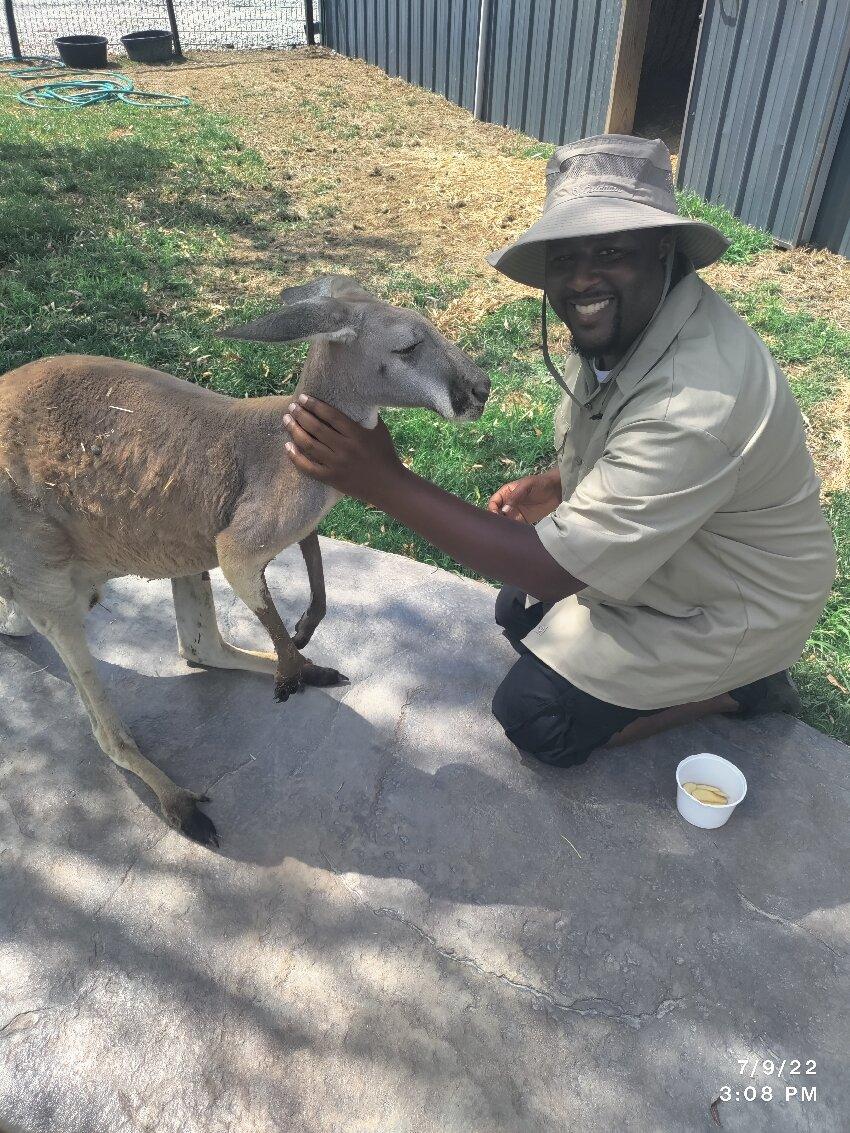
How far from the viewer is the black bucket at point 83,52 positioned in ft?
35.2

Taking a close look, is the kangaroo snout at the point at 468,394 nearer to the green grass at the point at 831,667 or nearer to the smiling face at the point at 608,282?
the smiling face at the point at 608,282

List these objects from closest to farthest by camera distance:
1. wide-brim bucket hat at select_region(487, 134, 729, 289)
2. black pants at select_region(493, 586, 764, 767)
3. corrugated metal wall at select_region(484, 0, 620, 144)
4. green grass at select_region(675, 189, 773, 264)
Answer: wide-brim bucket hat at select_region(487, 134, 729, 289)
black pants at select_region(493, 586, 764, 767)
green grass at select_region(675, 189, 773, 264)
corrugated metal wall at select_region(484, 0, 620, 144)

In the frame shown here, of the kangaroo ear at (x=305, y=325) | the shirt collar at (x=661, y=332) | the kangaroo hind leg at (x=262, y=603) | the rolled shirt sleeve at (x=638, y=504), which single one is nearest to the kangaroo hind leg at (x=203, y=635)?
the kangaroo hind leg at (x=262, y=603)

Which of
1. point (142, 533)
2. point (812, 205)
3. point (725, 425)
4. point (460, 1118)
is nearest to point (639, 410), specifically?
point (725, 425)

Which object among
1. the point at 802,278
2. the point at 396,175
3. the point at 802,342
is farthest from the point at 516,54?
the point at 802,342

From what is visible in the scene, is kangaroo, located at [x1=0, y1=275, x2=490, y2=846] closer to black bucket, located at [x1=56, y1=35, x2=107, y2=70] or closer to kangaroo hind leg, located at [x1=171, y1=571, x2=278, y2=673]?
kangaroo hind leg, located at [x1=171, y1=571, x2=278, y2=673]

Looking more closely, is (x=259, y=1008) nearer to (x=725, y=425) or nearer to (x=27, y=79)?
(x=725, y=425)

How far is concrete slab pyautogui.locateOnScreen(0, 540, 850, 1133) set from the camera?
1.96m

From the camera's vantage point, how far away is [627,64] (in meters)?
7.11

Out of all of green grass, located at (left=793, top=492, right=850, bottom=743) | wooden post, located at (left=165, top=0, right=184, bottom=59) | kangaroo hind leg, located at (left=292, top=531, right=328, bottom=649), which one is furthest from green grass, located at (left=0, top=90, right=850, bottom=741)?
wooden post, located at (left=165, top=0, right=184, bottom=59)

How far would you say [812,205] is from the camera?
18.8 feet

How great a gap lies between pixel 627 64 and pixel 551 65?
0.97 m

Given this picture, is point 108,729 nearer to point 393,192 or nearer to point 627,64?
point 393,192

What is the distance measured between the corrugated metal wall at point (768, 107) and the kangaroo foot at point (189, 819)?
213 inches
